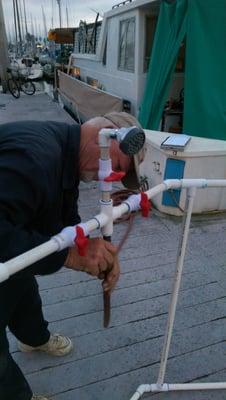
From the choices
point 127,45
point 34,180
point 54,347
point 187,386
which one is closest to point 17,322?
point 54,347

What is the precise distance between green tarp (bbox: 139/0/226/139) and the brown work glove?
4.00 metres

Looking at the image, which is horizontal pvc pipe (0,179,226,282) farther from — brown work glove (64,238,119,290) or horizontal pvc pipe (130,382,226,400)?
horizontal pvc pipe (130,382,226,400)

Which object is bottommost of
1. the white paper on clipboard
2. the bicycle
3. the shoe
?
the bicycle

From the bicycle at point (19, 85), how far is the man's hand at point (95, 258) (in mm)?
14182

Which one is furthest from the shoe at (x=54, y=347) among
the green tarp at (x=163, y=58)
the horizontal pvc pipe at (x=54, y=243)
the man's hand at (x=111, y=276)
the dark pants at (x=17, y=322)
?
the green tarp at (x=163, y=58)

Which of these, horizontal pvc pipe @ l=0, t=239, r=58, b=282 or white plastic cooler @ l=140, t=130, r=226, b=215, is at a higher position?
horizontal pvc pipe @ l=0, t=239, r=58, b=282

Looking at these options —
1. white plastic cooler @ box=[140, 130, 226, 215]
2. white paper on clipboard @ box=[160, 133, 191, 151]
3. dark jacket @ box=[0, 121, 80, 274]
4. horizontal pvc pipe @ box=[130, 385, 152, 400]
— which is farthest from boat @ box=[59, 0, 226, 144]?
dark jacket @ box=[0, 121, 80, 274]

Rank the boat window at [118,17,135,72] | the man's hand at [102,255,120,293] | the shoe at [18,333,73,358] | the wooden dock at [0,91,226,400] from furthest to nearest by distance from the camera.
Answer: the boat window at [118,17,135,72]
the shoe at [18,333,73,358]
the wooden dock at [0,91,226,400]
the man's hand at [102,255,120,293]

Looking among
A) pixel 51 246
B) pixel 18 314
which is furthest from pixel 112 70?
pixel 51 246

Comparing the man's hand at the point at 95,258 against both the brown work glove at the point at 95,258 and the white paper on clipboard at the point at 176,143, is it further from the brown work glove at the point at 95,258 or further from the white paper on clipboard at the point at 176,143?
the white paper on clipboard at the point at 176,143

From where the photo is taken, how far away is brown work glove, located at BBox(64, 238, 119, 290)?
1343 millimetres

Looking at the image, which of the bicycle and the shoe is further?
the bicycle

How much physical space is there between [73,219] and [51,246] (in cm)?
77

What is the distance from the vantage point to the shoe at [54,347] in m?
2.29
